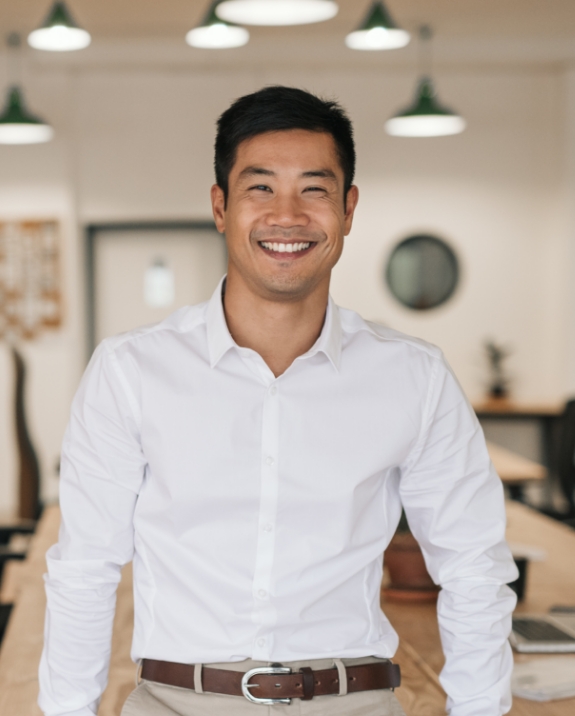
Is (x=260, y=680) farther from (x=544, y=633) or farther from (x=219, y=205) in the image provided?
(x=544, y=633)

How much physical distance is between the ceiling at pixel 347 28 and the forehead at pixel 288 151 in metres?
4.71

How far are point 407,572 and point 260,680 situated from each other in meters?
0.96

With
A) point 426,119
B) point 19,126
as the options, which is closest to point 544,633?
point 426,119

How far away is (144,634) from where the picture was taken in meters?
1.33

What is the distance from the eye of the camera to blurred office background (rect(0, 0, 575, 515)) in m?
6.65

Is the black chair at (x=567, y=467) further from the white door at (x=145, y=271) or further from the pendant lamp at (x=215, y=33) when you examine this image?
the white door at (x=145, y=271)

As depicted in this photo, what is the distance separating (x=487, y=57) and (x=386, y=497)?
5941 millimetres

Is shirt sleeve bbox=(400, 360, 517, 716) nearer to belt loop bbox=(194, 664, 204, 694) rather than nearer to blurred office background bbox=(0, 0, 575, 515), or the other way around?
belt loop bbox=(194, 664, 204, 694)

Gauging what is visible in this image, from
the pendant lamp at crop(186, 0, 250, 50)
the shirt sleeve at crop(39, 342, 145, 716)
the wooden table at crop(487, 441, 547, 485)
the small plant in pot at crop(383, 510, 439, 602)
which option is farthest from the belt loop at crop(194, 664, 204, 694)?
the pendant lamp at crop(186, 0, 250, 50)

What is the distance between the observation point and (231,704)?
1298 millimetres

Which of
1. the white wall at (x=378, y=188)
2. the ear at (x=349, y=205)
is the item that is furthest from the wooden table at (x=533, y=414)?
the ear at (x=349, y=205)

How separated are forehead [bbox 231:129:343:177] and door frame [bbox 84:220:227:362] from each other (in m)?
5.57

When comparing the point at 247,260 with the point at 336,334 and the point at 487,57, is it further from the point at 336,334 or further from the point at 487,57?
the point at 487,57

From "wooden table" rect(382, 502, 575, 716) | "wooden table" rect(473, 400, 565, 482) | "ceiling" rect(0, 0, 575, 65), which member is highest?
"ceiling" rect(0, 0, 575, 65)
